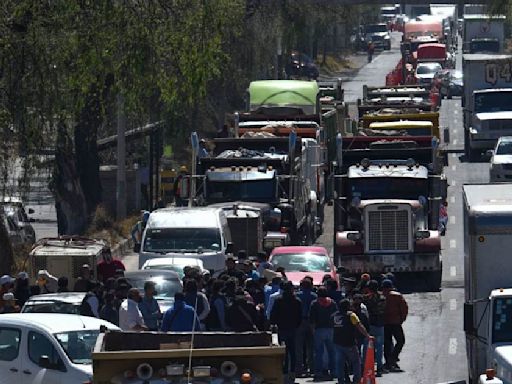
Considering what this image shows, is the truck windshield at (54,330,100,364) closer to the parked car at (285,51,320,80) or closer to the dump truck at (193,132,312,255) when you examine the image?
the dump truck at (193,132,312,255)

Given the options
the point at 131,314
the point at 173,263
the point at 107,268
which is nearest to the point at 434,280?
the point at 173,263

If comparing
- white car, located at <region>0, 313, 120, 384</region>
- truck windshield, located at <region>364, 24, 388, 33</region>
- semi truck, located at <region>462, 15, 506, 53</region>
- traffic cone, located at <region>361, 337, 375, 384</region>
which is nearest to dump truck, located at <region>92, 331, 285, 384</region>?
white car, located at <region>0, 313, 120, 384</region>

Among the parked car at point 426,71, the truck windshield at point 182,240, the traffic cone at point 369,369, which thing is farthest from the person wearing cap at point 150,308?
the parked car at point 426,71

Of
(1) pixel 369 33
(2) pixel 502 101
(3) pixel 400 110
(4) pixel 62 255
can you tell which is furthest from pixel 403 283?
(1) pixel 369 33

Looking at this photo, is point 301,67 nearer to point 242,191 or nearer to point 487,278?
point 242,191

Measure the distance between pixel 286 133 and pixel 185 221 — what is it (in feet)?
Answer: 39.1

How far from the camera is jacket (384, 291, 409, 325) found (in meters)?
26.2

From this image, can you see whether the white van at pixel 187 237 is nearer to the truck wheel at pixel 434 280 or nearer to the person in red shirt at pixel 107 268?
the person in red shirt at pixel 107 268

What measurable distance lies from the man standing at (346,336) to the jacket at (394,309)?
1.93 meters

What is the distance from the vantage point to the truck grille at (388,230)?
3469 cm

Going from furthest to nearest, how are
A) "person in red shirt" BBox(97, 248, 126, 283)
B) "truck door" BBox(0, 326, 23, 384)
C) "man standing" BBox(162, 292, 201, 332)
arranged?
"person in red shirt" BBox(97, 248, 126, 283)
"man standing" BBox(162, 292, 201, 332)
"truck door" BBox(0, 326, 23, 384)

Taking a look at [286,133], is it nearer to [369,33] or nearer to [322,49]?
[322,49]

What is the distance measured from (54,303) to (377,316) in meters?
4.56

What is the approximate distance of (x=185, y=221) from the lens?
33000 mm
